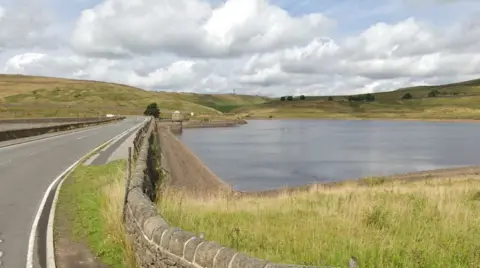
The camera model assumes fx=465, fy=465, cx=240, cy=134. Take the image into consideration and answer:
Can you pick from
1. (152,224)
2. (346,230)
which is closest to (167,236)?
(152,224)

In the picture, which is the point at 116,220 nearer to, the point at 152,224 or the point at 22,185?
the point at 152,224

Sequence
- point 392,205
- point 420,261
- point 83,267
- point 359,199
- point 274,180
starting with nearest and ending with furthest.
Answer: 1. point 420,261
2. point 83,267
3. point 392,205
4. point 359,199
5. point 274,180

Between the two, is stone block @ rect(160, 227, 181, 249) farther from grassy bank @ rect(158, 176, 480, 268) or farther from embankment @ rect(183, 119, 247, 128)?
embankment @ rect(183, 119, 247, 128)

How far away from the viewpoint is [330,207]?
46.1 ft

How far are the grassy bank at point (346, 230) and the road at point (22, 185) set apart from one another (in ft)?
10.7

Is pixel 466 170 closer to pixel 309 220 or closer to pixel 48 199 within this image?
pixel 309 220

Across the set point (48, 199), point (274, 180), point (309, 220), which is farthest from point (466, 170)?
point (48, 199)

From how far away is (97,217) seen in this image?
1226 centimetres

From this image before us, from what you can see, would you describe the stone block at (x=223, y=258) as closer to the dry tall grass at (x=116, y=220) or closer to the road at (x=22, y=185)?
the dry tall grass at (x=116, y=220)

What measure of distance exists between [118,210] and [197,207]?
287 centimetres

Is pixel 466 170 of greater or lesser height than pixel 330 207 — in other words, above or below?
below

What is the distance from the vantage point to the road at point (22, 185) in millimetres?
9891

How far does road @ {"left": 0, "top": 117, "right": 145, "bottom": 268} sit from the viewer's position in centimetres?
989

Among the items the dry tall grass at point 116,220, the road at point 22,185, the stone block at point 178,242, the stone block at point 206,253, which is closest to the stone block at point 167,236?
the stone block at point 178,242
